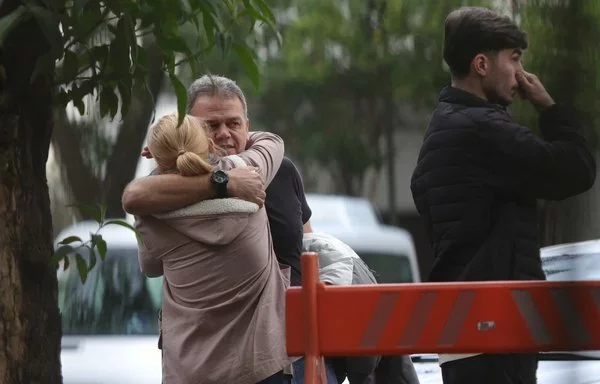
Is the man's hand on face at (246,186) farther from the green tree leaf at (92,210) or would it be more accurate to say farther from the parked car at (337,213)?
the parked car at (337,213)

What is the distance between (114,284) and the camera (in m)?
8.52

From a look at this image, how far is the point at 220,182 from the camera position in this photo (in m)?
3.69

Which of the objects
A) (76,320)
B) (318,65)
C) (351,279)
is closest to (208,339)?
(351,279)

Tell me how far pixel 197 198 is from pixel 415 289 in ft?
2.87

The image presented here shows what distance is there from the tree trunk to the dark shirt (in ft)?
2.38

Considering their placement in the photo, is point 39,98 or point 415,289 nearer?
point 415,289

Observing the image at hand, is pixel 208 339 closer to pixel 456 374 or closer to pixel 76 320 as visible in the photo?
pixel 456 374

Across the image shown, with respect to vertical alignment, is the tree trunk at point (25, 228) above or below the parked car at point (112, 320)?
above

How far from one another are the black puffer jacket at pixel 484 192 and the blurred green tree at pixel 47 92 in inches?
25.7

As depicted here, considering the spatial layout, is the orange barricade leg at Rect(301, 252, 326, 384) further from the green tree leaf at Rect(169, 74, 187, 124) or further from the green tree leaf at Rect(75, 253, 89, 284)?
the green tree leaf at Rect(75, 253, 89, 284)

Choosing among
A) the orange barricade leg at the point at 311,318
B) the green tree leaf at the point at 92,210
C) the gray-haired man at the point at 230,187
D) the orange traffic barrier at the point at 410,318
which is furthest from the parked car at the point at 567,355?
the green tree leaf at the point at 92,210

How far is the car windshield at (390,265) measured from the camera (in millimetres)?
11531

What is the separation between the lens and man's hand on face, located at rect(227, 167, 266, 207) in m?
3.68

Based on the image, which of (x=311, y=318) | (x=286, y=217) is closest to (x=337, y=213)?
(x=286, y=217)
